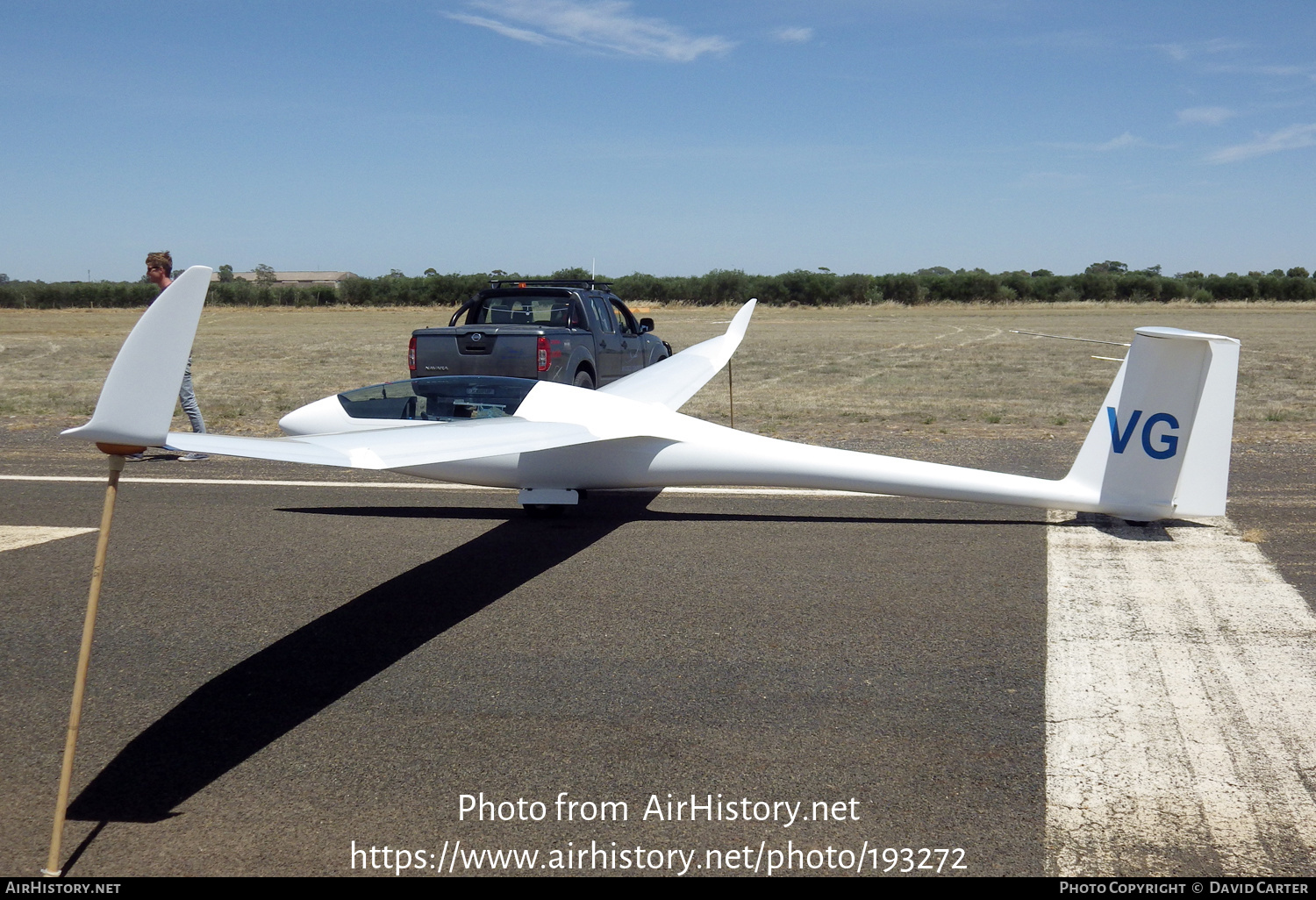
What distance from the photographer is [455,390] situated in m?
8.30

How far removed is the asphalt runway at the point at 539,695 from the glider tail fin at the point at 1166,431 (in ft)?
2.34

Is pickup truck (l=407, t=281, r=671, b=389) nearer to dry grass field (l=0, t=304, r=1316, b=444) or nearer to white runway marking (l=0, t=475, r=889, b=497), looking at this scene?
white runway marking (l=0, t=475, r=889, b=497)

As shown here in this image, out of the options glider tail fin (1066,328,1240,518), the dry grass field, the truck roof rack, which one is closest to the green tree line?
the dry grass field

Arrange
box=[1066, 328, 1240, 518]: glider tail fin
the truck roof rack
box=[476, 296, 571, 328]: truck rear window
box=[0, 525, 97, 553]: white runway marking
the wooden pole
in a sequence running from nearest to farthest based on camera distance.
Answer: the wooden pole, box=[1066, 328, 1240, 518]: glider tail fin, box=[0, 525, 97, 553]: white runway marking, box=[476, 296, 571, 328]: truck rear window, the truck roof rack

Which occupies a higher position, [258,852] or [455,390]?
[455,390]

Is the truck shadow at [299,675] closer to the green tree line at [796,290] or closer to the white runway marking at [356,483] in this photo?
the white runway marking at [356,483]

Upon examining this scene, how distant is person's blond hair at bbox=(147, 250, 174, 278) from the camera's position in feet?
36.8

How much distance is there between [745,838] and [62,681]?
148 inches

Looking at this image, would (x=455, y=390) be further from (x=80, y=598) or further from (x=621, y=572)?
(x=80, y=598)

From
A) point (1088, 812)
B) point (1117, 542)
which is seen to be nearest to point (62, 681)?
point (1088, 812)

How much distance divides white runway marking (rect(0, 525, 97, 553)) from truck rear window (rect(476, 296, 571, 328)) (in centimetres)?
578

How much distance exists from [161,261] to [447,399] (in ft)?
17.1

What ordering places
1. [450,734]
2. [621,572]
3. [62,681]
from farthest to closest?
[621,572]
[62,681]
[450,734]

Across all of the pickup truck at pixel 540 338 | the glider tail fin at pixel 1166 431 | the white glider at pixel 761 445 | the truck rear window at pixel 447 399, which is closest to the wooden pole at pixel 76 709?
the white glider at pixel 761 445
